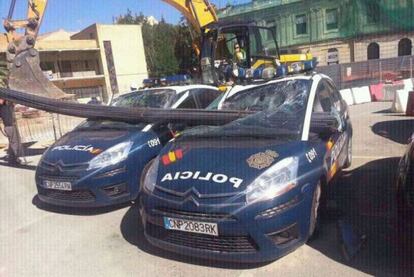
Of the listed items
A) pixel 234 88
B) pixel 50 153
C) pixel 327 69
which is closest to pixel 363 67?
pixel 327 69

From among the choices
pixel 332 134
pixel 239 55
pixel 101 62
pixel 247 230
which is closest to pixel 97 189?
pixel 247 230

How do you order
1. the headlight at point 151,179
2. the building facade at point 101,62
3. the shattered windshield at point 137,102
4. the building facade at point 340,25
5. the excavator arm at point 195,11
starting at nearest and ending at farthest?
the headlight at point 151,179, the shattered windshield at point 137,102, the excavator arm at point 195,11, the building facade at point 340,25, the building facade at point 101,62

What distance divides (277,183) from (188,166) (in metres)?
0.87

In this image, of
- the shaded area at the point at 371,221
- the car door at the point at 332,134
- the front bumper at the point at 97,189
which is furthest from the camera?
the front bumper at the point at 97,189

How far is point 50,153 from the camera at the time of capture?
5602mm

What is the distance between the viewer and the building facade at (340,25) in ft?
104

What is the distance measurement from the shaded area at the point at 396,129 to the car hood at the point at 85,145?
534 cm

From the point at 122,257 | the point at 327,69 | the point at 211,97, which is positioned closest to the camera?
the point at 122,257

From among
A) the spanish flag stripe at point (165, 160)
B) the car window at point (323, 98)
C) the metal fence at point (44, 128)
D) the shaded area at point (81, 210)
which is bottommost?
the metal fence at point (44, 128)

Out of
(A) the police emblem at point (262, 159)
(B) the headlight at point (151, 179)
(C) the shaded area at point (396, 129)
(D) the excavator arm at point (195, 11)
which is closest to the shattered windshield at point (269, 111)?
(A) the police emblem at point (262, 159)

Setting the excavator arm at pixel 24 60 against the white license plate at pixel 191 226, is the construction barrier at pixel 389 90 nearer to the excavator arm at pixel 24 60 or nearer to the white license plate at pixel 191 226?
the excavator arm at pixel 24 60

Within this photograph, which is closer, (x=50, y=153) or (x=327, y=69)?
(x=50, y=153)

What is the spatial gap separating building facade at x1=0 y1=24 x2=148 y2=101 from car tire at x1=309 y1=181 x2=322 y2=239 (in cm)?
4061

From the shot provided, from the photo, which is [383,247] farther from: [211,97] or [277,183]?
[211,97]
